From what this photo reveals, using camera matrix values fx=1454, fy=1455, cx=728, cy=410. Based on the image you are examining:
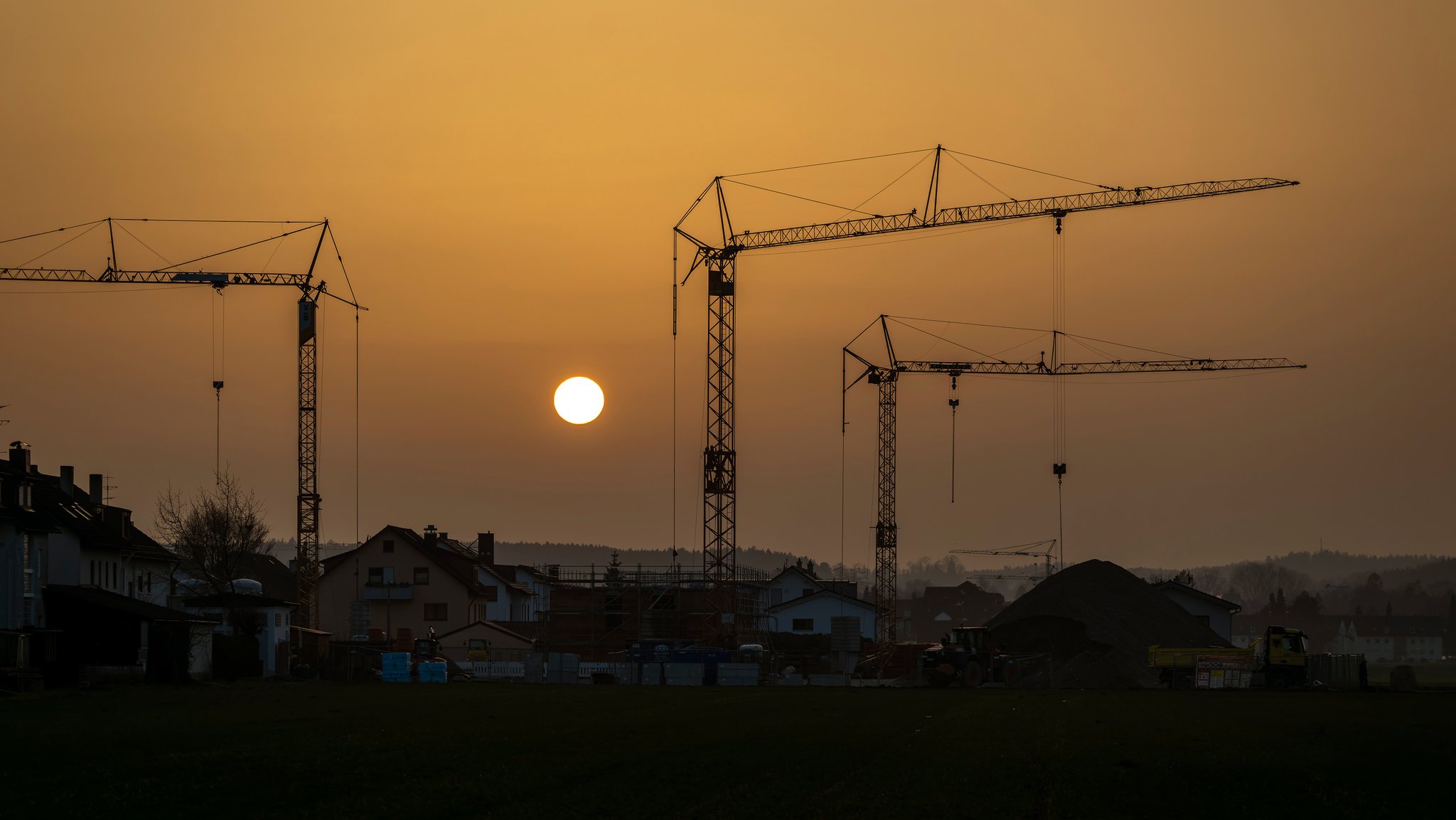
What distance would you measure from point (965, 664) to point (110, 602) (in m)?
40.8

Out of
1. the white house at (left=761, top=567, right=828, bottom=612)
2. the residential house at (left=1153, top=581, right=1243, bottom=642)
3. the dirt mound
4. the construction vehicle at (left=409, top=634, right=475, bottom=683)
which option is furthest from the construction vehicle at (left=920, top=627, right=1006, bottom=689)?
the white house at (left=761, top=567, right=828, bottom=612)

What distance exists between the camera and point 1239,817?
22.4 meters

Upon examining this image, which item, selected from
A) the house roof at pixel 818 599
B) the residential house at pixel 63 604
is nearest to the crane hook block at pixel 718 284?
the house roof at pixel 818 599

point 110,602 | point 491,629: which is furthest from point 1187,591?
point 110,602

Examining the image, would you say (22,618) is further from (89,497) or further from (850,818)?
(850,818)

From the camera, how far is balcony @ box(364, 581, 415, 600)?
352 feet

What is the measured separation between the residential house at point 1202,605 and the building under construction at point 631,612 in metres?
36.1

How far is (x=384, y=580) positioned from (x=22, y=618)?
47731 millimetres

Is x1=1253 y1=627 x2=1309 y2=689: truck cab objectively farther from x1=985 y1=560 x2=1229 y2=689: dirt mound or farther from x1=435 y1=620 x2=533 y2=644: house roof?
x1=435 y1=620 x2=533 y2=644: house roof

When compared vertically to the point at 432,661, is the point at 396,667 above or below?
below

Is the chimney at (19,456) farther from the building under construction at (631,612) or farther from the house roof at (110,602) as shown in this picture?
the building under construction at (631,612)

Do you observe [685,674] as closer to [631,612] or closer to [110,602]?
Answer: [631,612]

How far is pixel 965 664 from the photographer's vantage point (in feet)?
244

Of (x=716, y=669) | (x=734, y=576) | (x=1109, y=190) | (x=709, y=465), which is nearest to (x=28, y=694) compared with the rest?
(x=716, y=669)
